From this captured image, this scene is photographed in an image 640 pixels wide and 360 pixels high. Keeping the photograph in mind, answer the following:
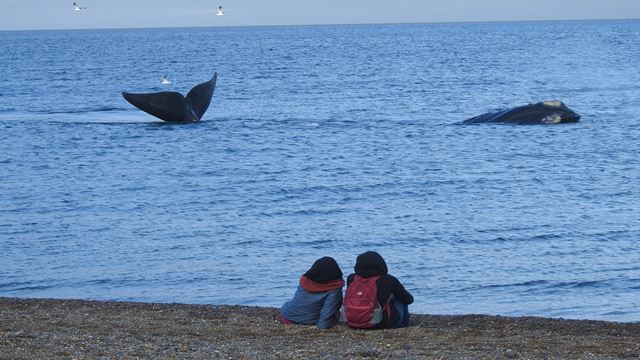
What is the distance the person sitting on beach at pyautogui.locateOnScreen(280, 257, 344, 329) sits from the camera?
1289cm

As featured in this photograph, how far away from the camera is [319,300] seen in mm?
12930

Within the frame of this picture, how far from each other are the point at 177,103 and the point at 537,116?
12.7 metres

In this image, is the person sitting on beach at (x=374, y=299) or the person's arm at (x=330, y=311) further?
the person's arm at (x=330, y=311)

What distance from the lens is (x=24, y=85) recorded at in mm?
70438

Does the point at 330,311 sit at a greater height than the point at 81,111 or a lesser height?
greater

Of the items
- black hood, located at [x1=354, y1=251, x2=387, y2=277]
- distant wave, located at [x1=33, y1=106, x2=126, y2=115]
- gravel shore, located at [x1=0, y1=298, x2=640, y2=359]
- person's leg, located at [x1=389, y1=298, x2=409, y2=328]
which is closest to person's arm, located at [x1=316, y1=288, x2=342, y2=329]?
gravel shore, located at [x1=0, y1=298, x2=640, y2=359]

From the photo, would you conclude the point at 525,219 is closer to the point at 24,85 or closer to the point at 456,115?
the point at 456,115

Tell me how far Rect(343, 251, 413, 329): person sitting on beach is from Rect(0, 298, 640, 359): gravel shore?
0.17 meters

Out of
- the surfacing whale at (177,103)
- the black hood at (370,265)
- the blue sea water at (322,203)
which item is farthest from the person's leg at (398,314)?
the surfacing whale at (177,103)

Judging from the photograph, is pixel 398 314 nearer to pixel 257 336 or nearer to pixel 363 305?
pixel 363 305

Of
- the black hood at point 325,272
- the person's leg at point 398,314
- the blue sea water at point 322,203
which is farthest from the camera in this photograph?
the blue sea water at point 322,203

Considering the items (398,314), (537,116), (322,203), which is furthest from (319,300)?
(537,116)

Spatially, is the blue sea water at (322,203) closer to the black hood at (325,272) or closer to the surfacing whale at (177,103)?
the surfacing whale at (177,103)

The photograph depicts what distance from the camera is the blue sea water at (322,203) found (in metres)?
17.2
